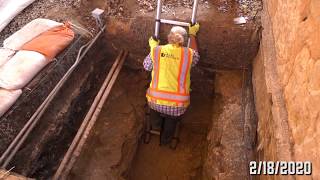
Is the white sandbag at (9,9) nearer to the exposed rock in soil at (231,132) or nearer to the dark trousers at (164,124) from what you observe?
the dark trousers at (164,124)

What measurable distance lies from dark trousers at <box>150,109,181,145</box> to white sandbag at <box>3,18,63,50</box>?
200 cm

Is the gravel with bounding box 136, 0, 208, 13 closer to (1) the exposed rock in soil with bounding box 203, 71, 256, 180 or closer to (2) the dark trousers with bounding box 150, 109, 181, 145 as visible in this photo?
(1) the exposed rock in soil with bounding box 203, 71, 256, 180

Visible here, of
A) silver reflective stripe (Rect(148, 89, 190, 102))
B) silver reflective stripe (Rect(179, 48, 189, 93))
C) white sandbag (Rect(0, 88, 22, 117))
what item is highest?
silver reflective stripe (Rect(179, 48, 189, 93))

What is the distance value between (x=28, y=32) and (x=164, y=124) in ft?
7.90

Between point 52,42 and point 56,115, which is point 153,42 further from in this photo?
point 56,115

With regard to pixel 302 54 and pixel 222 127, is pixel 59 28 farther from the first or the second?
pixel 302 54

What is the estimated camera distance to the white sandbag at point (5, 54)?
3886mm

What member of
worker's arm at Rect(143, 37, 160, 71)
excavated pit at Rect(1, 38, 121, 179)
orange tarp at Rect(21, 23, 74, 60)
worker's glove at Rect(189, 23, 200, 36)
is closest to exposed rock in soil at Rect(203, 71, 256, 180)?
worker's glove at Rect(189, 23, 200, 36)

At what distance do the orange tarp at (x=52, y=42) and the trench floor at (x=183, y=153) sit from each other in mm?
2074

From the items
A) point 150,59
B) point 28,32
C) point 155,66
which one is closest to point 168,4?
point 150,59

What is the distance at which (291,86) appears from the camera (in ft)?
9.13

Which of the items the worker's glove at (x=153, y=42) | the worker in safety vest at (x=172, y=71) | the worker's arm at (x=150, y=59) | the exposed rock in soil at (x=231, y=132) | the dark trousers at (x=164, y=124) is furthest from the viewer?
the dark trousers at (x=164, y=124)

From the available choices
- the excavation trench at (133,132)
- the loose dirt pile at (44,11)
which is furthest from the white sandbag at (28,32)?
the excavation trench at (133,132)

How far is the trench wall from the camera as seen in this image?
7.36 ft
